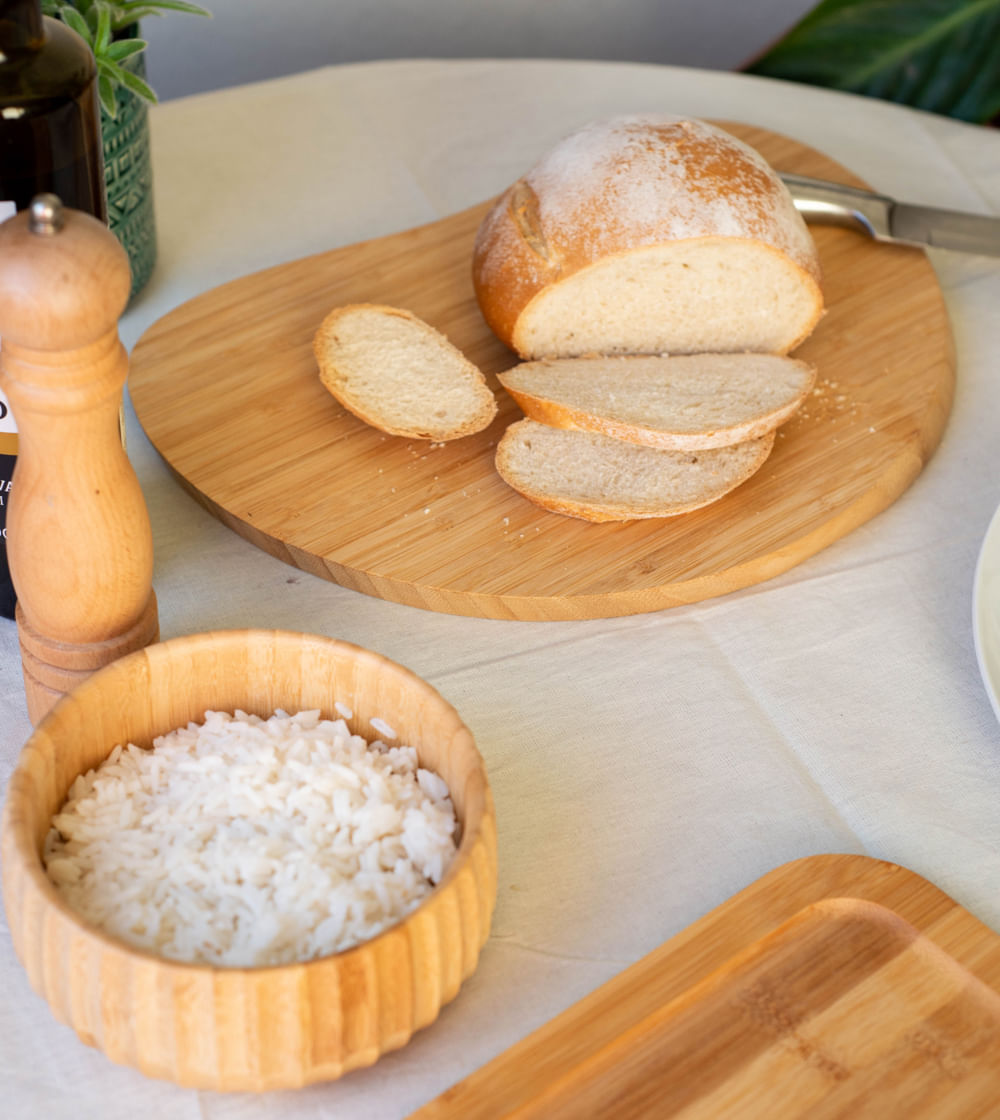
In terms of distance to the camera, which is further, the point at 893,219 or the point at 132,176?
the point at 893,219

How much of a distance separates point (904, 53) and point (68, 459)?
6.52 ft

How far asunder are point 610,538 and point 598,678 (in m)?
0.17

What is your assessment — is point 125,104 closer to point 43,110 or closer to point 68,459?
point 43,110

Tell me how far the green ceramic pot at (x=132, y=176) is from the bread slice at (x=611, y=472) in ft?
1.67

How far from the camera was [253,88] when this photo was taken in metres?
2.01

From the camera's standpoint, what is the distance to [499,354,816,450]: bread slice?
1278 millimetres

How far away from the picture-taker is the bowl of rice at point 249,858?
2.31 feet

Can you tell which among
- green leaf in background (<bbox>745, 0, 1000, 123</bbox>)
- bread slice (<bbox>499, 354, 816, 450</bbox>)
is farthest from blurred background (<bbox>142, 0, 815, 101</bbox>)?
bread slice (<bbox>499, 354, 816, 450</bbox>)

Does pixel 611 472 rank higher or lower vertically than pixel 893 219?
lower

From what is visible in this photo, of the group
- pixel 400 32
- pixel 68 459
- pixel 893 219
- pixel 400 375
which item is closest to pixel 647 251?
pixel 400 375

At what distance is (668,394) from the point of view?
4.44 feet

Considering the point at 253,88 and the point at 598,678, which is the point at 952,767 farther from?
the point at 253,88

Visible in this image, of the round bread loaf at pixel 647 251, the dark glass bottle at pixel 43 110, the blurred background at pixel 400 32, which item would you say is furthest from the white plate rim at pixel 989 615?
the blurred background at pixel 400 32

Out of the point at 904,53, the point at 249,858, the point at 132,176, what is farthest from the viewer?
the point at 904,53
